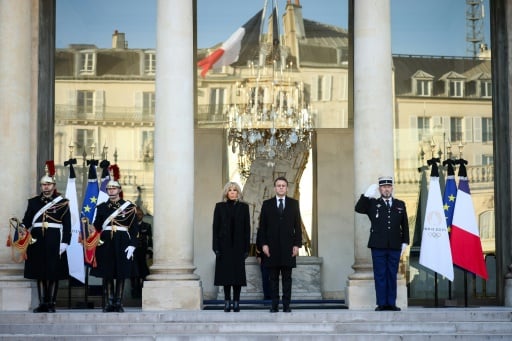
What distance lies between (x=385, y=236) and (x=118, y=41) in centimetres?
795

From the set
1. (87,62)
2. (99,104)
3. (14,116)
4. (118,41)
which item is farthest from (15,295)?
(118,41)

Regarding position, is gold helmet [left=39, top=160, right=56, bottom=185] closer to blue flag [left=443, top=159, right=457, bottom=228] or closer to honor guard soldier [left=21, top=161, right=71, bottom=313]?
honor guard soldier [left=21, top=161, right=71, bottom=313]

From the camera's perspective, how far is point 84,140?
22.0 meters

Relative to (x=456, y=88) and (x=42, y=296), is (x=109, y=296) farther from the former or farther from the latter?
(x=456, y=88)

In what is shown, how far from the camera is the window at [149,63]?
22.6 metres

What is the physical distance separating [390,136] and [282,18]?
583cm

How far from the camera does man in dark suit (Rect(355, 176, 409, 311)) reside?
1734 centimetres

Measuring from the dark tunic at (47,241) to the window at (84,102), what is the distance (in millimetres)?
4271

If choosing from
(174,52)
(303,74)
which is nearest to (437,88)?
(303,74)

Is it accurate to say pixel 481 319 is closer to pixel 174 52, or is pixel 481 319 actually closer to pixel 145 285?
pixel 145 285

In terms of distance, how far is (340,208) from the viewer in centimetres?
2359

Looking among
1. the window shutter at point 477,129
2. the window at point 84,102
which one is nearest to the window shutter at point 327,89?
the window shutter at point 477,129

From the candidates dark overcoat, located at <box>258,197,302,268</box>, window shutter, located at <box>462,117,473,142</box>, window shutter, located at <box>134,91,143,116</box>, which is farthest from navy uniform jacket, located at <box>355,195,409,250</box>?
window shutter, located at <box>134,91,143,116</box>

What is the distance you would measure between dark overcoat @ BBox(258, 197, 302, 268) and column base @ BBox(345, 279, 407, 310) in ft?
4.46
